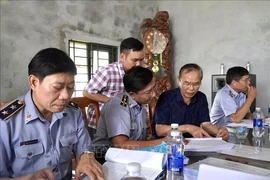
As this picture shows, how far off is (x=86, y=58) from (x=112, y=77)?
1514mm

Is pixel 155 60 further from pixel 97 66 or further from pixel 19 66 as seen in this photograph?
pixel 19 66

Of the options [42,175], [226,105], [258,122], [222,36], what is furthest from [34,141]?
[222,36]

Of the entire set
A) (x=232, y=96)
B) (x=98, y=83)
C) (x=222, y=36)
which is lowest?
(x=232, y=96)

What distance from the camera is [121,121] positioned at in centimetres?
145

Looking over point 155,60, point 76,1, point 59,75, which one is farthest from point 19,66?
point 155,60

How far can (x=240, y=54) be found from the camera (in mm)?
4012

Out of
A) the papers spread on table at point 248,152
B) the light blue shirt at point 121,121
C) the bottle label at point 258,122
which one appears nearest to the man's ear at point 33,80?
the light blue shirt at point 121,121

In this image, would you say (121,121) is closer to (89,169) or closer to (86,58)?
(89,169)

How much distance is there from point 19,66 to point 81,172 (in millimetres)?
2149

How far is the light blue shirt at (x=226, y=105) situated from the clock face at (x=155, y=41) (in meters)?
2.01

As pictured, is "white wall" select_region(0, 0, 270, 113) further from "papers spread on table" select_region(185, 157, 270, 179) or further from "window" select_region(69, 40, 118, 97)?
"papers spread on table" select_region(185, 157, 270, 179)

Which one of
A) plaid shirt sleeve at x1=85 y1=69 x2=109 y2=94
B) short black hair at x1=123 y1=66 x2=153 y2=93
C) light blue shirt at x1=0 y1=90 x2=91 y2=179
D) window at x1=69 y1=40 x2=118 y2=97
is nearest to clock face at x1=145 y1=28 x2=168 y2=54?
window at x1=69 y1=40 x2=118 y2=97

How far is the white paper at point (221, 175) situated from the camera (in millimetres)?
855

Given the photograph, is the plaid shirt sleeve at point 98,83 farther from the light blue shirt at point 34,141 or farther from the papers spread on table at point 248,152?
the papers spread on table at point 248,152
